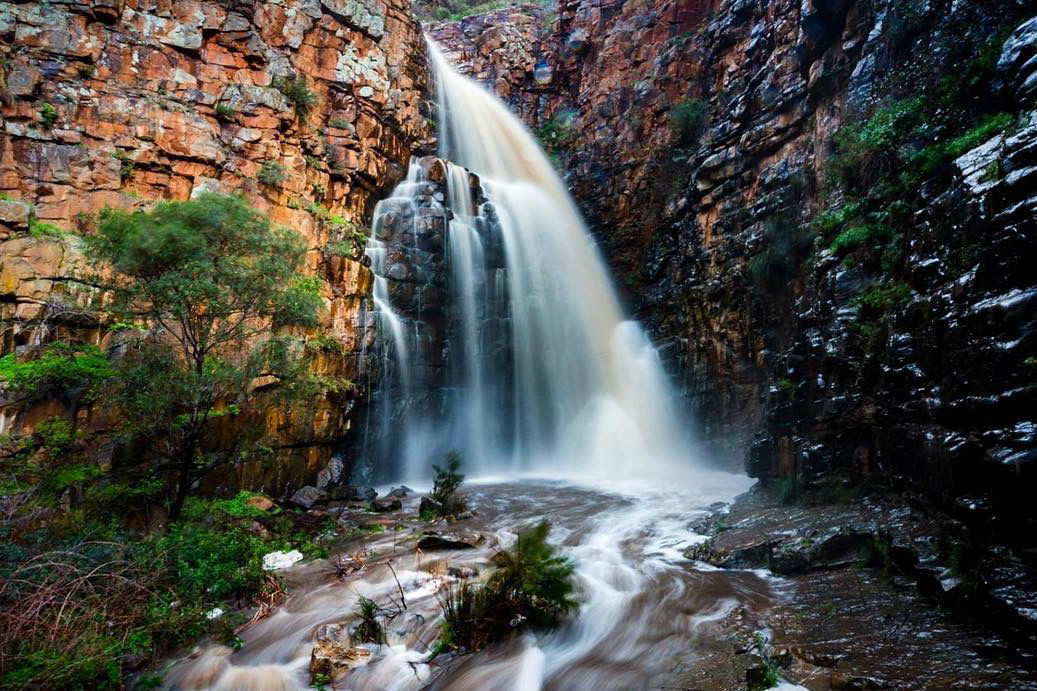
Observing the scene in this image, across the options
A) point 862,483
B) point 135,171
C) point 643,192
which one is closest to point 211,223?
point 135,171

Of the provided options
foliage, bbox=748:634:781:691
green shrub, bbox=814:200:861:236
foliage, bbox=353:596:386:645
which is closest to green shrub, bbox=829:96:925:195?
green shrub, bbox=814:200:861:236

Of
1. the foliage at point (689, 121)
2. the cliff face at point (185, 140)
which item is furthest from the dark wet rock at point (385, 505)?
the foliage at point (689, 121)

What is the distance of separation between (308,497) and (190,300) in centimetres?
557

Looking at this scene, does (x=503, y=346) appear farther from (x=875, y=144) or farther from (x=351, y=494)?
(x=875, y=144)

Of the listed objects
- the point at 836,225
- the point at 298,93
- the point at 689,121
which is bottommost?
the point at 836,225

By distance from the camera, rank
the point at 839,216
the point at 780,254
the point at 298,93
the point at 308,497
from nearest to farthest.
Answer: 1. the point at 839,216
2. the point at 308,497
3. the point at 780,254
4. the point at 298,93

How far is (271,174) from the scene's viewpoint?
14.5 m

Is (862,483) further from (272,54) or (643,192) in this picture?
(272,54)

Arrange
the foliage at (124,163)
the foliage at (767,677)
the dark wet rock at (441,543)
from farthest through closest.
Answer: the foliage at (124,163) → the dark wet rock at (441,543) → the foliage at (767,677)

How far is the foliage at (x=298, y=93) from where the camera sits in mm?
15766

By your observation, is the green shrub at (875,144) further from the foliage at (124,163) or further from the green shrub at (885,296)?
the foliage at (124,163)

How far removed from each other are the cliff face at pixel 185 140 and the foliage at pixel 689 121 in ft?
35.0

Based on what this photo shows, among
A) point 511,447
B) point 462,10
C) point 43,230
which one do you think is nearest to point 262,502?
point 43,230

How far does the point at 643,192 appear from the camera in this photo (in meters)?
20.9
